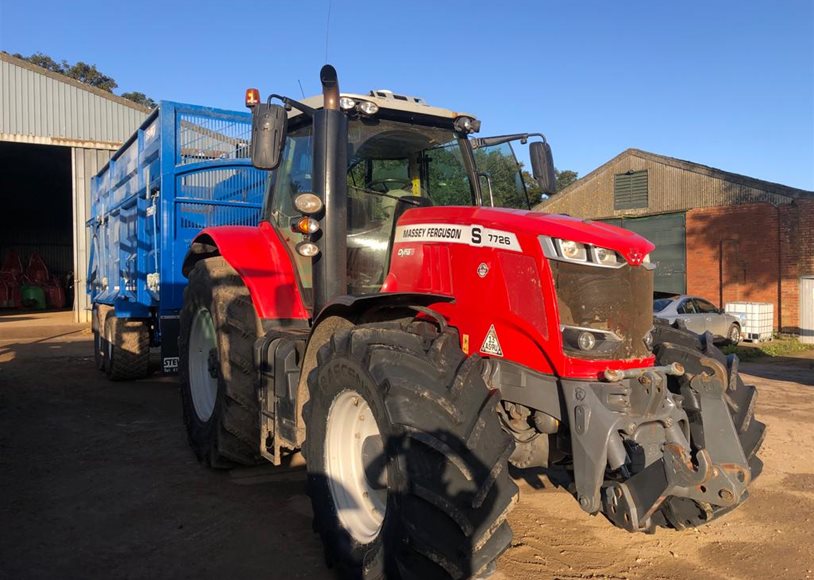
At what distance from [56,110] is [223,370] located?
18.0 meters

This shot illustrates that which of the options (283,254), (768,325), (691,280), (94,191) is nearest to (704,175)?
(691,280)

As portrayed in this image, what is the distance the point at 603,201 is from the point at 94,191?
16124mm

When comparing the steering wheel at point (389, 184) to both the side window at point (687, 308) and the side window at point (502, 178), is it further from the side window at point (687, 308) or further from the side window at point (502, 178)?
the side window at point (687, 308)

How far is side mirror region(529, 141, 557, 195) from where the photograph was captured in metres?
4.54

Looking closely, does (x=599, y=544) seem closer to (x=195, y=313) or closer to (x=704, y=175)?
(x=195, y=313)

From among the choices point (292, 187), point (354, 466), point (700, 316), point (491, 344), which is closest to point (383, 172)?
point (292, 187)

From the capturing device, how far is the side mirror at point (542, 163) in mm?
4543

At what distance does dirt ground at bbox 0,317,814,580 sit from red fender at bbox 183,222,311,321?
134cm

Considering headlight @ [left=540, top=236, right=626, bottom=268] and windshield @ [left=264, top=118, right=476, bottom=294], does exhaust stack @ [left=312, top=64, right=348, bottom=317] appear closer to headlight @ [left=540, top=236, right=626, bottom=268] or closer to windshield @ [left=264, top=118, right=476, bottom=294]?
windshield @ [left=264, top=118, right=476, bottom=294]

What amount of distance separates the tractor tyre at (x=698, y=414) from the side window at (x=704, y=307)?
12471 mm

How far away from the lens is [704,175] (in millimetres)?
19391

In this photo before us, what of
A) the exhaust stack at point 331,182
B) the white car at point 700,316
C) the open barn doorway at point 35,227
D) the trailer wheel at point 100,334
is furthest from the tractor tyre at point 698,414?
→ the open barn doorway at point 35,227

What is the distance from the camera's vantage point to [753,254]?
60.1 ft

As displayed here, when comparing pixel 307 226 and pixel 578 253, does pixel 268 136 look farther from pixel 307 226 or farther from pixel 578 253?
pixel 578 253
